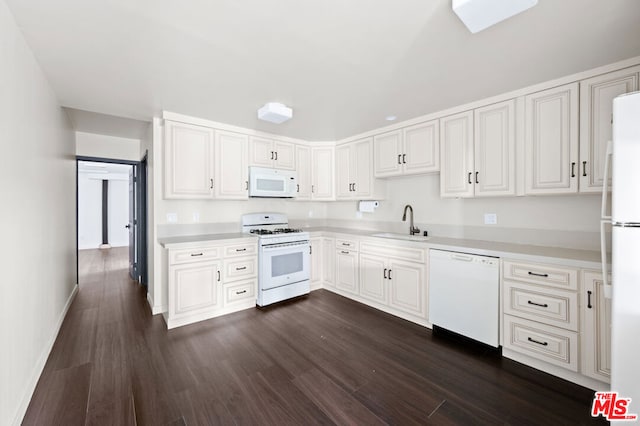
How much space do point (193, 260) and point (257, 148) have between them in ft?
5.88

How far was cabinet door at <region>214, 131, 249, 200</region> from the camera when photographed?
11.7 ft

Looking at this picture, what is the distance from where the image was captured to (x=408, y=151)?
11.2 feet

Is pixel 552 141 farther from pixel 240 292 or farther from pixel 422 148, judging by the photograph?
pixel 240 292

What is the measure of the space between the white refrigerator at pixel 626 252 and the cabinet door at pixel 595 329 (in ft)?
1.84

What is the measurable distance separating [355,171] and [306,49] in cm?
242

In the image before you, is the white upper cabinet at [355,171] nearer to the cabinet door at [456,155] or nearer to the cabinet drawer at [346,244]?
the cabinet drawer at [346,244]

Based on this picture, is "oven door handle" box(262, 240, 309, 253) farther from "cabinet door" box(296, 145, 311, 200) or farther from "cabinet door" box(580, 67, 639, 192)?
"cabinet door" box(580, 67, 639, 192)

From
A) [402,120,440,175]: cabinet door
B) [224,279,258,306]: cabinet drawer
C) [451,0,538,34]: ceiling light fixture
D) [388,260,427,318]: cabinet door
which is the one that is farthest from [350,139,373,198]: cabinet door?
[451,0,538,34]: ceiling light fixture

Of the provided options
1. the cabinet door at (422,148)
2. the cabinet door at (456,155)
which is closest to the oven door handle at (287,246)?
the cabinet door at (422,148)

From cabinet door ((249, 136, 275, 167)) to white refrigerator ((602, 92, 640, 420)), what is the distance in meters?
3.53

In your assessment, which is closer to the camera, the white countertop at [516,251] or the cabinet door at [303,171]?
the white countertop at [516,251]

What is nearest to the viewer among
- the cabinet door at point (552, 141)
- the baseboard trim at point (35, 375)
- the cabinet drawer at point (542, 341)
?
the baseboard trim at point (35, 375)

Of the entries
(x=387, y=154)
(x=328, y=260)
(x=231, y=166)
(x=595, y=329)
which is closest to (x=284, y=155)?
(x=231, y=166)

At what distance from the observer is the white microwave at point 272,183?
3818 millimetres
